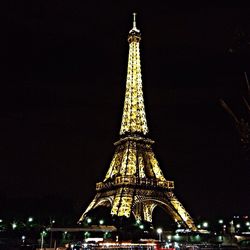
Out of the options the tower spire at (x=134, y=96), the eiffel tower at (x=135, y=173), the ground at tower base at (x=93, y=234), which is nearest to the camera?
the ground at tower base at (x=93, y=234)

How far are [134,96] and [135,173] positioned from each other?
45.1ft

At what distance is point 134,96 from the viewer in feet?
233

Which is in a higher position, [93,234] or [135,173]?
[135,173]

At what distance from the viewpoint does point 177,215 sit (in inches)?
2502

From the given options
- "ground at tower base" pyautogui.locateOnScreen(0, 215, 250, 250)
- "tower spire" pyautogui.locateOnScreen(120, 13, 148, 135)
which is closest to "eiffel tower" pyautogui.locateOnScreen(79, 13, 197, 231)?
"tower spire" pyautogui.locateOnScreen(120, 13, 148, 135)

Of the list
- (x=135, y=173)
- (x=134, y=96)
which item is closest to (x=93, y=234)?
(x=135, y=173)

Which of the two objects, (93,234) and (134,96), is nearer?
(93,234)

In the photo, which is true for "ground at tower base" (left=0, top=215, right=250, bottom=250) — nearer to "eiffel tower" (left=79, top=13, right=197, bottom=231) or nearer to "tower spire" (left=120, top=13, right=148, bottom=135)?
"eiffel tower" (left=79, top=13, right=197, bottom=231)

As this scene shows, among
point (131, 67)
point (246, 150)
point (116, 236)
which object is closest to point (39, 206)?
point (116, 236)

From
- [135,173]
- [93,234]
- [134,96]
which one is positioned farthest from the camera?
[134,96]

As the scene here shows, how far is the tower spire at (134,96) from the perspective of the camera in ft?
228

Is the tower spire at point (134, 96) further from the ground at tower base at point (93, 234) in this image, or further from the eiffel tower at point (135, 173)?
the ground at tower base at point (93, 234)

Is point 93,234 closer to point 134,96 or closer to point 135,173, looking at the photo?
point 135,173

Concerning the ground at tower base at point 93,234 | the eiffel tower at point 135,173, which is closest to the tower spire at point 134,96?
the eiffel tower at point 135,173
